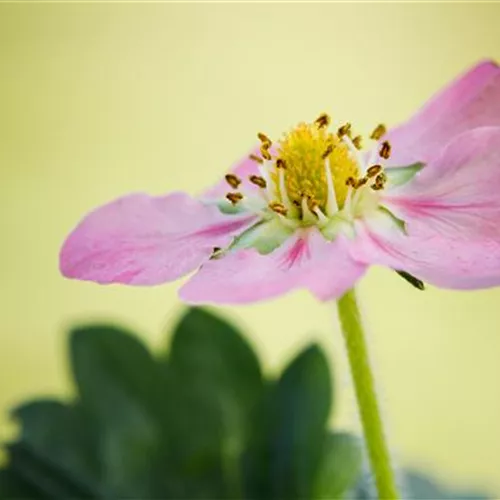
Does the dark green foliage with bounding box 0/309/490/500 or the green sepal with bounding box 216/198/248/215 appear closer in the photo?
the green sepal with bounding box 216/198/248/215

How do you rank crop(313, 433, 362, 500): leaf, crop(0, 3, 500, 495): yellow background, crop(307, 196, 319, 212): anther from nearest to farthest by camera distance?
crop(307, 196, 319, 212): anther < crop(313, 433, 362, 500): leaf < crop(0, 3, 500, 495): yellow background

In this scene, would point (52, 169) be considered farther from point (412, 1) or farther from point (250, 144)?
point (412, 1)

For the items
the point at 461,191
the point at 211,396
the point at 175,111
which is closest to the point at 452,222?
the point at 461,191

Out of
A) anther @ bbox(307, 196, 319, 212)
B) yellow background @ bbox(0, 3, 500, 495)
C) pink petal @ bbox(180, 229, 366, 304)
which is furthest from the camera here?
yellow background @ bbox(0, 3, 500, 495)

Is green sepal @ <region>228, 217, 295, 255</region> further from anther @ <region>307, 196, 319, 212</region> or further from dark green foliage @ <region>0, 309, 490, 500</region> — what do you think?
dark green foliage @ <region>0, 309, 490, 500</region>

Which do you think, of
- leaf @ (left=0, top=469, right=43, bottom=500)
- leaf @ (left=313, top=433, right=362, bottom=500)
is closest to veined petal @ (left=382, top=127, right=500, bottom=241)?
leaf @ (left=313, top=433, right=362, bottom=500)

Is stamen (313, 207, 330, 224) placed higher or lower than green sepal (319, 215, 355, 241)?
higher
